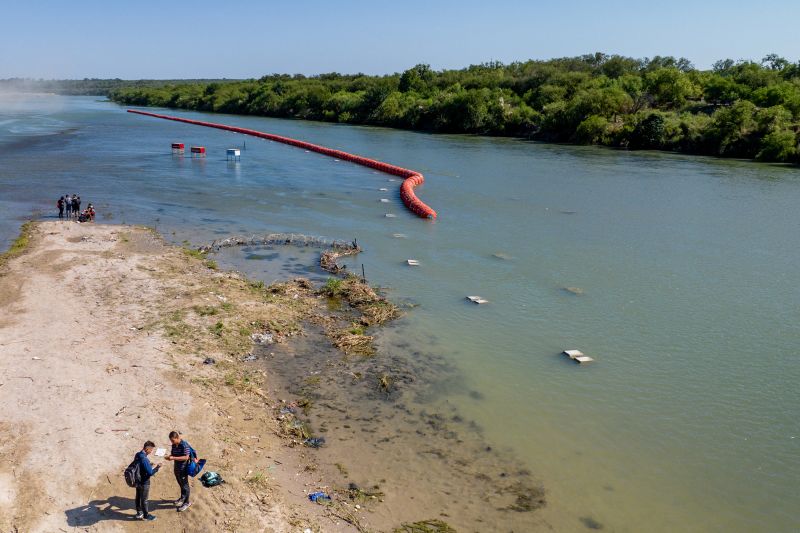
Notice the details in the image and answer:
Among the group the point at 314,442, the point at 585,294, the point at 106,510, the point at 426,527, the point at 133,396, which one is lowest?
the point at 426,527

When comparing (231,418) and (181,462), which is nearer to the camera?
(181,462)

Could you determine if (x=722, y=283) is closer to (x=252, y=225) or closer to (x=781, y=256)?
(x=781, y=256)

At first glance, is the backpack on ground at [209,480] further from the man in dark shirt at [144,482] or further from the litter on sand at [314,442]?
the litter on sand at [314,442]

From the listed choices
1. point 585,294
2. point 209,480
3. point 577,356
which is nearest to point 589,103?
point 585,294

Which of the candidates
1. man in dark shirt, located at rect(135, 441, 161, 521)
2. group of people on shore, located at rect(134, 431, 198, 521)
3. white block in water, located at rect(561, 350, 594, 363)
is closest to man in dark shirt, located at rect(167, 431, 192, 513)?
group of people on shore, located at rect(134, 431, 198, 521)

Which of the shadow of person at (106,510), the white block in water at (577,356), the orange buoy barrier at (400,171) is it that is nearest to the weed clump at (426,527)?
the shadow of person at (106,510)

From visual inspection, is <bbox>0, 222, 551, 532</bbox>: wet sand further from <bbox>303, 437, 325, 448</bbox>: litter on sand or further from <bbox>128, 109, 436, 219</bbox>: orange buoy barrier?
<bbox>128, 109, 436, 219</bbox>: orange buoy barrier

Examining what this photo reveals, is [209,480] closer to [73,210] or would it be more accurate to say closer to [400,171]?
[73,210]
